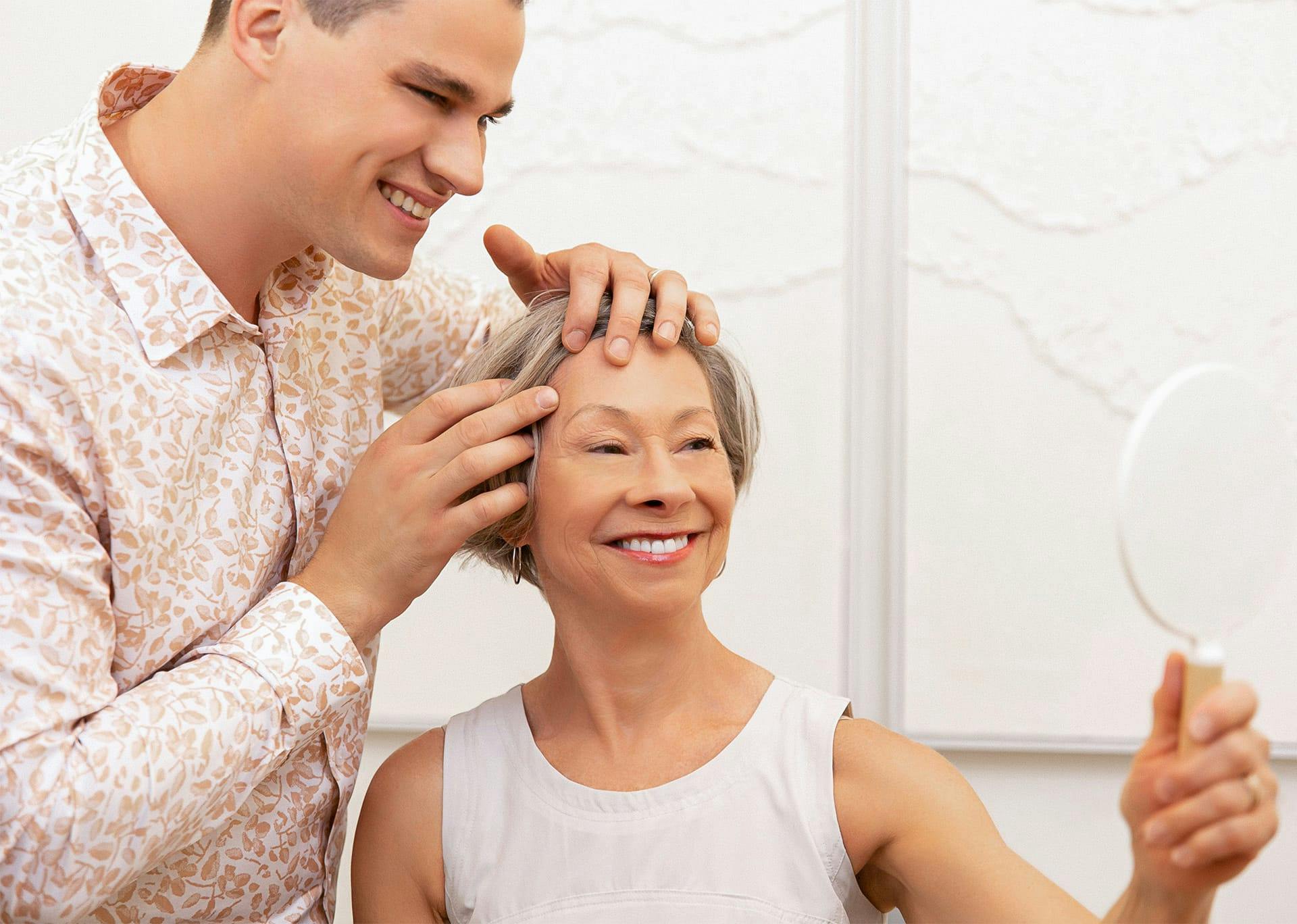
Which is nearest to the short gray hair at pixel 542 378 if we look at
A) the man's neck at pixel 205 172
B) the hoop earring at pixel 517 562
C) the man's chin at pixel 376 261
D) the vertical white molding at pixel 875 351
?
the hoop earring at pixel 517 562

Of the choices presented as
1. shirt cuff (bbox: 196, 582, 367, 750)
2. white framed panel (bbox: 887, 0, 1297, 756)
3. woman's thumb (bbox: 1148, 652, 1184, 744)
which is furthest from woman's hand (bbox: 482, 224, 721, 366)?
white framed panel (bbox: 887, 0, 1297, 756)

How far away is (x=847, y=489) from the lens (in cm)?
242

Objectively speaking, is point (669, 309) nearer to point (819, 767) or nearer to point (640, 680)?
point (640, 680)

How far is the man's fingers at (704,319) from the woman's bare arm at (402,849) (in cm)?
65

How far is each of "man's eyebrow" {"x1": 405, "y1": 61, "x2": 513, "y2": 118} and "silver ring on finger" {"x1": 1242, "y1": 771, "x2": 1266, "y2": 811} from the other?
3.41 feet

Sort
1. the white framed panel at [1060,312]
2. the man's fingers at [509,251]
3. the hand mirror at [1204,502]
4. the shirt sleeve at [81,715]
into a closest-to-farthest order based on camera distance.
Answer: the hand mirror at [1204,502]
the shirt sleeve at [81,715]
the man's fingers at [509,251]
the white framed panel at [1060,312]

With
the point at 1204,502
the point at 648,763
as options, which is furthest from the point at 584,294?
the point at 1204,502

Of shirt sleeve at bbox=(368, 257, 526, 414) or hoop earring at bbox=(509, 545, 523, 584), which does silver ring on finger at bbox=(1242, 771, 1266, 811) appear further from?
shirt sleeve at bbox=(368, 257, 526, 414)

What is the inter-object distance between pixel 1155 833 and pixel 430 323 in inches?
50.5

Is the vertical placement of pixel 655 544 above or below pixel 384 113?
below

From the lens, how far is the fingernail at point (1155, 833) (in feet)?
3.14

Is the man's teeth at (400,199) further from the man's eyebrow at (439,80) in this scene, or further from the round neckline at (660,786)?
the round neckline at (660,786)

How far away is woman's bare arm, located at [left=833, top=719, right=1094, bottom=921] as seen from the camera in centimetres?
135

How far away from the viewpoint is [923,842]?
143 cm
